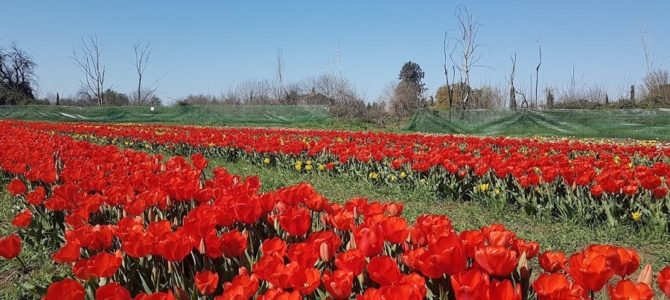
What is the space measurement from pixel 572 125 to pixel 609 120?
4.24 ft

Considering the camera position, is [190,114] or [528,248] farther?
[190,114]

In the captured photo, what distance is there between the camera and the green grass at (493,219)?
4.45 metres

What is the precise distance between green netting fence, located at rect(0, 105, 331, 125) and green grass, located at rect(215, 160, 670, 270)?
83.6 ft

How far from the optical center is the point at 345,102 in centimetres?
3731

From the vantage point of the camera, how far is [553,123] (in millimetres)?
20516

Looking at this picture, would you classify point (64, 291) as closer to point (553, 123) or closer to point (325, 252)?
point (325, 252)

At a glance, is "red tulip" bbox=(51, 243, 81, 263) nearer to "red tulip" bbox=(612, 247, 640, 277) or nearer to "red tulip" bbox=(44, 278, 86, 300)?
"red tulip" bbox=(44, 278, 86, 300)

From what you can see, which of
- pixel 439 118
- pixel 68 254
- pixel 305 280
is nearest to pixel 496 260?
pixel 305 280

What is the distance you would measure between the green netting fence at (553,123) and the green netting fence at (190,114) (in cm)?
1036

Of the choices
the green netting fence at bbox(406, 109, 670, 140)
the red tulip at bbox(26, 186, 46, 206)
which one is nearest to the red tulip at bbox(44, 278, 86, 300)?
the red tulip at bbox(26, 186, 46, 206)

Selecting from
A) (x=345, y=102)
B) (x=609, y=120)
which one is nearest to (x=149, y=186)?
(x=609, y=120)

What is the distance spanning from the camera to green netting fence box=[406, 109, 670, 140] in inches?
714

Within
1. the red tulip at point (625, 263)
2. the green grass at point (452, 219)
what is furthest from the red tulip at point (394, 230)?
the green grass at point (452, 219)

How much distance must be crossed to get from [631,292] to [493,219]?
13.5 feet
